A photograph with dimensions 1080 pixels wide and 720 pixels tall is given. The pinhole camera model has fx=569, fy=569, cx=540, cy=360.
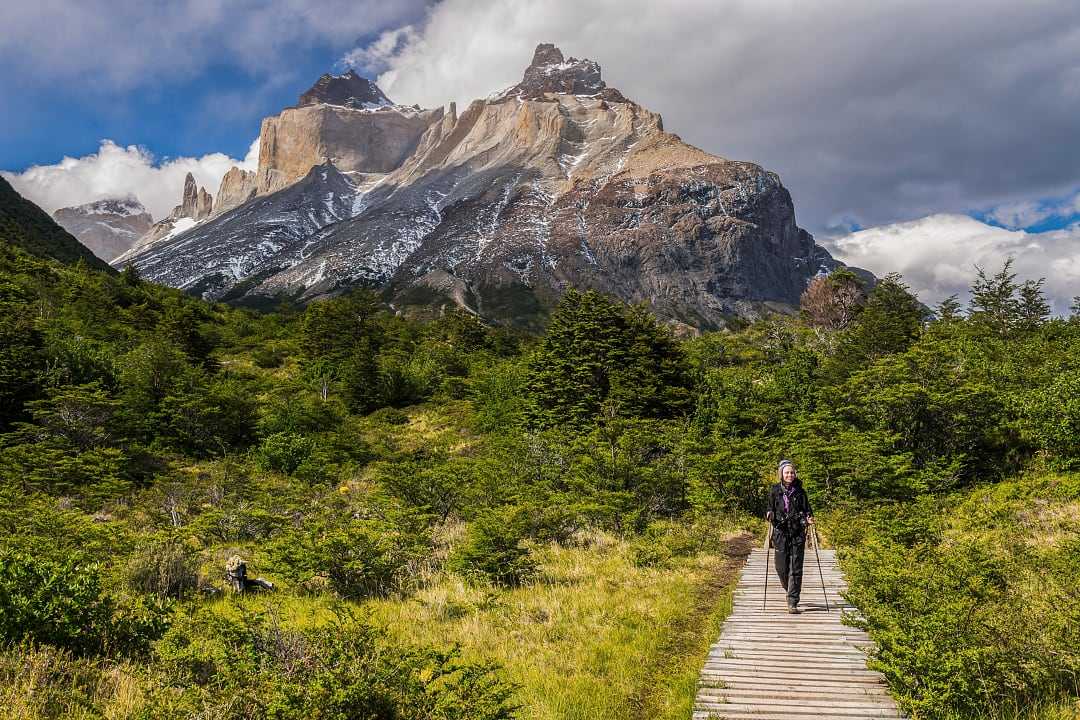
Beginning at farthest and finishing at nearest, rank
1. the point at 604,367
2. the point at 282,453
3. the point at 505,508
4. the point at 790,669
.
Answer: the point at 604,367, the point at 282,453, the point at 505,508, the point at 790,669

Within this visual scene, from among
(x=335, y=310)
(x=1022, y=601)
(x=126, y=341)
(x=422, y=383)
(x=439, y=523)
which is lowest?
(x=439, y=523)

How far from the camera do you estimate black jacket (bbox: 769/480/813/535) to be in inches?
323

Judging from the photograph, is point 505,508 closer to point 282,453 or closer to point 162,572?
point 162,572

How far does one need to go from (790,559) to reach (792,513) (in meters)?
0.67

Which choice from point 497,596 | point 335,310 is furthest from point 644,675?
point 335,310

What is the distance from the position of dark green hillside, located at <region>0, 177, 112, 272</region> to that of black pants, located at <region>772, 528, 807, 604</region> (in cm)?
7443

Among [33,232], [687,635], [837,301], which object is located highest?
[33,232]

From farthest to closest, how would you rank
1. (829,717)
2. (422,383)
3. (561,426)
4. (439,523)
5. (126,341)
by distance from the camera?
(422,383)
(126,341)
(561,426)
(439,523)
(829,717)

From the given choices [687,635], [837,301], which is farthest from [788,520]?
[837,301]

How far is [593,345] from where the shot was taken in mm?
28953

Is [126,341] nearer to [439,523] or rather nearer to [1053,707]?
[439,523]

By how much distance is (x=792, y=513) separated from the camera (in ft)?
27.0

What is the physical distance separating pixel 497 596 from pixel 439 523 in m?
7.13

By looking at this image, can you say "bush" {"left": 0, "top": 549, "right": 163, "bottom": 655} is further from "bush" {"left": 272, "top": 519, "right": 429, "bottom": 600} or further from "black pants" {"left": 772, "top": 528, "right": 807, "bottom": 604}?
"black pants" {"left": 772, "top": 528, "right": 807, "bottom": 604}
